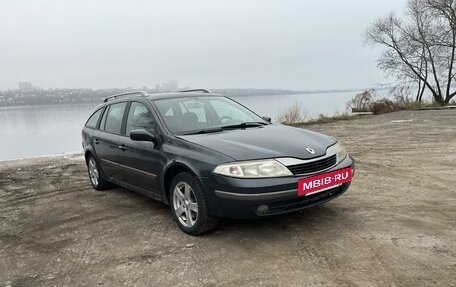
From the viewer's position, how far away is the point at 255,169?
372 cm

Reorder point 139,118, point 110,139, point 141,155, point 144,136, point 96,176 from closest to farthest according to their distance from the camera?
point 144,136
point 141,155
point 139,118
point 110,139
point 96,176

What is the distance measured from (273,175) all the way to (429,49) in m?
32.3

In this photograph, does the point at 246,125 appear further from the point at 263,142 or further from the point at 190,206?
the point at 190,206

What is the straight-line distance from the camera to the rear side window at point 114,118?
5.63 meters

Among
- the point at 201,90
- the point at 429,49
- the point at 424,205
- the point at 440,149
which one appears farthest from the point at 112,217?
the point at 429,49

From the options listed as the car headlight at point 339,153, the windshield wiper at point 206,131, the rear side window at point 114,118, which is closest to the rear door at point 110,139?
the rear side window at point 114,118

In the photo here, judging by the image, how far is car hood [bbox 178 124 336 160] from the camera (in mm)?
3861

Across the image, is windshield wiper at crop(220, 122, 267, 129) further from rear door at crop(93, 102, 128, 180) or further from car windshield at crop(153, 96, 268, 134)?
rear door at crop(93, 102, 128, 180)

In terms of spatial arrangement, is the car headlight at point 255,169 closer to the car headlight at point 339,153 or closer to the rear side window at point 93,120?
the car headlight at point 339,153

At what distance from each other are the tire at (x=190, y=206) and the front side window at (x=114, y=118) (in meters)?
1.69

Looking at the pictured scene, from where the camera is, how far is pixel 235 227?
4.34m

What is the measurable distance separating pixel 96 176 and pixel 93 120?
0.94m

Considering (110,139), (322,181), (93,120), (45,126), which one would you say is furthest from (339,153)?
(45,126)

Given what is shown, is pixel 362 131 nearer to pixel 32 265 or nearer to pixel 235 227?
pixel 235 227
